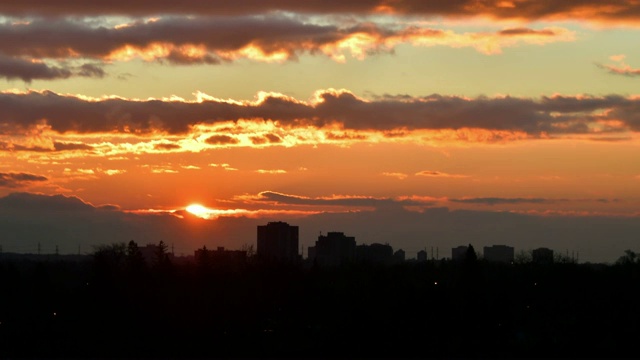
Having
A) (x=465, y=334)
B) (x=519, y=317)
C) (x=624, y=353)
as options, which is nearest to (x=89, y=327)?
(x=465, y=334)

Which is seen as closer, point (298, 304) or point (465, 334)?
point (465, 334)

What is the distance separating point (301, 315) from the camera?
164 m

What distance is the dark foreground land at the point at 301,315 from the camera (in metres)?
153

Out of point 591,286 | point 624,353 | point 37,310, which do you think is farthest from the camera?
point 591,286

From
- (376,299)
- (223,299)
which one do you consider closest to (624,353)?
(376,299)

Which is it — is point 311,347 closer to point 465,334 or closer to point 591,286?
point 465,334

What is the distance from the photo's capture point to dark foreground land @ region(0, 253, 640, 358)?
6019 inches

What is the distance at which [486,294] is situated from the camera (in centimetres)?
16412

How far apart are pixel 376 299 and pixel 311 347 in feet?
56.4

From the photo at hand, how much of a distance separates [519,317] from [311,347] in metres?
34.0

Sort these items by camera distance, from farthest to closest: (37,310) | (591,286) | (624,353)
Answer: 1. (591,286)
2. (37,310)
3. (624,353)

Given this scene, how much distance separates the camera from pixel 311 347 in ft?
510

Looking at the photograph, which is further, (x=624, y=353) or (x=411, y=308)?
(x=411, y=308)

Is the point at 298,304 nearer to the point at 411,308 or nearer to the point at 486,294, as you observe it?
the point at 411,308
